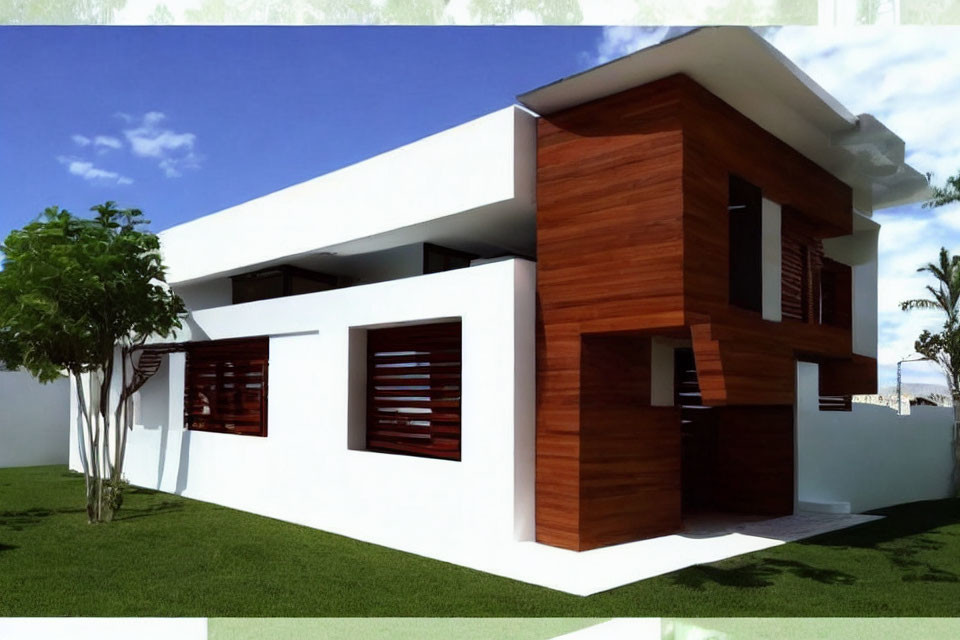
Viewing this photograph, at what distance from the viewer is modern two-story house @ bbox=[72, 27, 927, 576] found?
8.59 metres

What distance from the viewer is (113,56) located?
15938mm

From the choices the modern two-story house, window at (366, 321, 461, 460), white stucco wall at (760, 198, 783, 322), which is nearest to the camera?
the modern two-story house

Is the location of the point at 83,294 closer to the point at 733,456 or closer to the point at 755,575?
the point at 755,575

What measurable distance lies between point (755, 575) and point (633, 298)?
115 inches

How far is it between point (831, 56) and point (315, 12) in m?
6.95

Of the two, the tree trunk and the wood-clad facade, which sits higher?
the wood-clad facade

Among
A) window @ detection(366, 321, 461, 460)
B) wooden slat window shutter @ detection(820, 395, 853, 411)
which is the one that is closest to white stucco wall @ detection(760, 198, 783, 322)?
window @ detection(366, 321, 461, 460)

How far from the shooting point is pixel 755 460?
12125 millimetres

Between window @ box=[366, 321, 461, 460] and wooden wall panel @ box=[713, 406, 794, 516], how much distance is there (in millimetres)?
4564

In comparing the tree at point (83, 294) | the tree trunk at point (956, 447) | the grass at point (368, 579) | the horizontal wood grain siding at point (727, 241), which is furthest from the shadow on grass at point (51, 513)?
the tree trunk at point (956, 447)

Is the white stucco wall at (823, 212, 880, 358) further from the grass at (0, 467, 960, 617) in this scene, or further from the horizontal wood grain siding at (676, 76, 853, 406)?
the grass at (0, 467, 960, 617)

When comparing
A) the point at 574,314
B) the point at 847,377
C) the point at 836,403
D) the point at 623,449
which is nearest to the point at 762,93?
the point at 574,314

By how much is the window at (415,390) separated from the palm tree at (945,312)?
9256 millimetres

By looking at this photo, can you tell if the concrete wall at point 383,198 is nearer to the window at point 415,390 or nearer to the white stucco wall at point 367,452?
the white stucco wall at point 367,452
